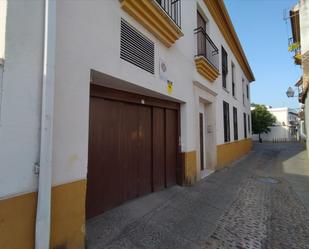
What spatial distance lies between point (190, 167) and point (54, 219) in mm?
4169

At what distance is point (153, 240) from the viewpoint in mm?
2934

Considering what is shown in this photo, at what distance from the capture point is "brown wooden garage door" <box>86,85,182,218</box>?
3.32 m

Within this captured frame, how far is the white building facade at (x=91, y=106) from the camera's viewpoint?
1.92 metres

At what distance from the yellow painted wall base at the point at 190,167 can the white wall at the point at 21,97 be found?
13.7ft

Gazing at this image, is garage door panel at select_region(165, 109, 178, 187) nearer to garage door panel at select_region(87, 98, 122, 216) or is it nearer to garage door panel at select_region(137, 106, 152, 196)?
garage door panel at select_region(137, 106, 152, 196)

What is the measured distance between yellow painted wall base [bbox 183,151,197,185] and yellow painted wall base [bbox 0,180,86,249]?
3.52 meters

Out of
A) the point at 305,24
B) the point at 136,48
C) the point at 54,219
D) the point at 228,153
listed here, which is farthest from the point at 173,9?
the point at 305,24

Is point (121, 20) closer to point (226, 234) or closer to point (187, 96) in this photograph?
point (187, 96)

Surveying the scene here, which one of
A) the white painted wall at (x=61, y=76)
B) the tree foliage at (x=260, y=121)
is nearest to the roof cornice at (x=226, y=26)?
the white painted wall at (x=61, y=76)

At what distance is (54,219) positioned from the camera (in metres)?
2.24

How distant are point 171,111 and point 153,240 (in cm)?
340

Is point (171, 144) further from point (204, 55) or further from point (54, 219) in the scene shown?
point (54, 219)

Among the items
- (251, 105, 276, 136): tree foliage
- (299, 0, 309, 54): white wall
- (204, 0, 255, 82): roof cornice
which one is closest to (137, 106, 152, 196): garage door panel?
(204, 0, 255, 82): roof cornice

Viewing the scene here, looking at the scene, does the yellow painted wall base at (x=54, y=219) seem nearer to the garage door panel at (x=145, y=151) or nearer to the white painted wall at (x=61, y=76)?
the white painted wall at (x=61, y=76)
